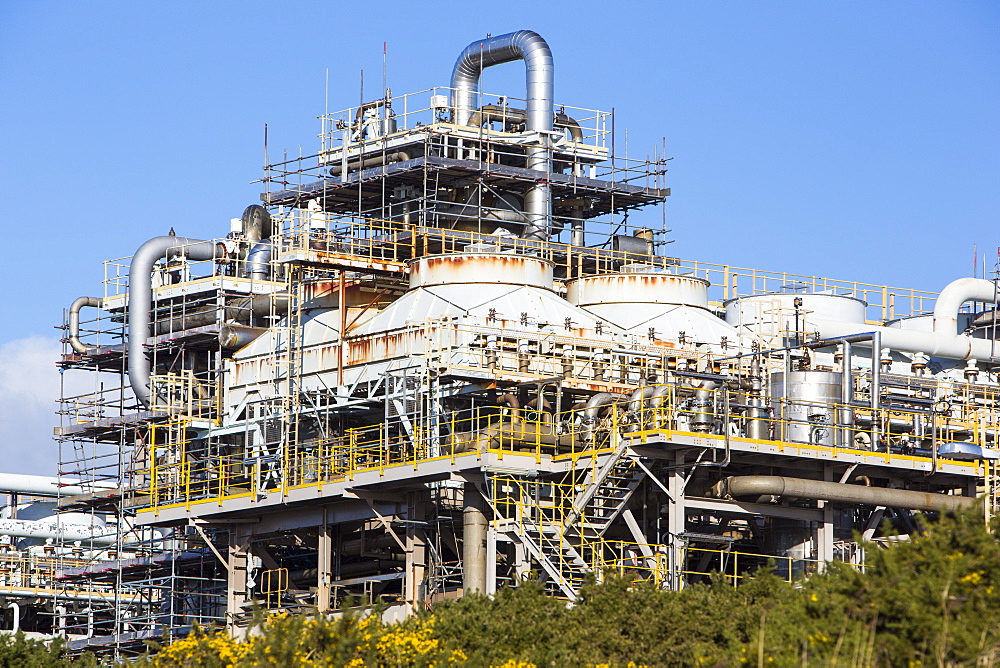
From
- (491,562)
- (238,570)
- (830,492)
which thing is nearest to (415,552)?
(491,562)

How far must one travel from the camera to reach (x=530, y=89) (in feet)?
220

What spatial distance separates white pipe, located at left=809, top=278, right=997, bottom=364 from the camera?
198ft

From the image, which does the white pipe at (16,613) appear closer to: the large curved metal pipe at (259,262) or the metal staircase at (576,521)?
the large curved metal pipe at (259,262)

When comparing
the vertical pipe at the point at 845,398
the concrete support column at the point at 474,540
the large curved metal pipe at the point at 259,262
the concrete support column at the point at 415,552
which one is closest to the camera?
the concrete support column at the point at 474,540

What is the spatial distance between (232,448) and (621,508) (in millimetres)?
17907

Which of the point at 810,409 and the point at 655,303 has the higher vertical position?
the point at 655,303

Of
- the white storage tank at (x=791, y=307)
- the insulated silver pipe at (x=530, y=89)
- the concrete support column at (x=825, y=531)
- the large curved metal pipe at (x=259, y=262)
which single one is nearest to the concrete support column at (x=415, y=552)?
the concrete support column at (x=825, y=531)

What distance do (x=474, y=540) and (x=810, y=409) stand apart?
27.9ft

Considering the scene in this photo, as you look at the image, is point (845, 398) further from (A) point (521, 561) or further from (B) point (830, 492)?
(A) point (521, 561)

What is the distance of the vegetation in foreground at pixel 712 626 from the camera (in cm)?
2862

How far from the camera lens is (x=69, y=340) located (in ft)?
216

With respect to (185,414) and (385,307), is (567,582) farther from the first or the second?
(185,414)

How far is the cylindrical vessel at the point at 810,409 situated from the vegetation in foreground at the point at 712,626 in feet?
27.0

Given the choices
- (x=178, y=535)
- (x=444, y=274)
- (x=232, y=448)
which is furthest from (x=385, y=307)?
(x=178, y=535)
